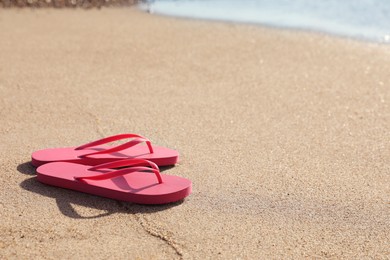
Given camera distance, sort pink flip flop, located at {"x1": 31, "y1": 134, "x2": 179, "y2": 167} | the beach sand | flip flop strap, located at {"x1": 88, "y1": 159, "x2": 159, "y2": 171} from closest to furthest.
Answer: the beach sand → flip flop strap, located at {"x1": 88, "y1": 159, "x2": 159, "y2": 171} → pink flip flop, located at {"x1": 31, "y1": 134, "x2": 179, "y2": 167}

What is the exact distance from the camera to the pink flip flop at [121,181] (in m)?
2.27

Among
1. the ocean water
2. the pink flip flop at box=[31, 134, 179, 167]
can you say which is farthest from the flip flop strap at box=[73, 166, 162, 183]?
the ocean water

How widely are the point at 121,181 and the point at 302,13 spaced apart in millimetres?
4247

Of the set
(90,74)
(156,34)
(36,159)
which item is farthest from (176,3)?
(36,159)

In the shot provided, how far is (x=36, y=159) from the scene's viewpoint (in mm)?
2516

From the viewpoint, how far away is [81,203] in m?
2.27

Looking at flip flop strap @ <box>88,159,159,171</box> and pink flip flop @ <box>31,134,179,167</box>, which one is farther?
pink flip flop @ <box>31,134,179,167</box>

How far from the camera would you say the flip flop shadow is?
2219 millimetres

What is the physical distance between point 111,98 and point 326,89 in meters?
1.27

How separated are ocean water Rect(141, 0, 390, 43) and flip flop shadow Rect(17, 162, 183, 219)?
11.0 feet

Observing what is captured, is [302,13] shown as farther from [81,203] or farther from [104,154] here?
[81,203]

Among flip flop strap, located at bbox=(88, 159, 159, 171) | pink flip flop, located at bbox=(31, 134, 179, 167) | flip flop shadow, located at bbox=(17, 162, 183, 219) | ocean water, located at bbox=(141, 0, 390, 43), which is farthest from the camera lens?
ocean water, located at bbox=(141, 0, 390, 43)

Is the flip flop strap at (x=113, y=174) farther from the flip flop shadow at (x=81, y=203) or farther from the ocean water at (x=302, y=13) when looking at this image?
the ocean water at (x=302, y=13)

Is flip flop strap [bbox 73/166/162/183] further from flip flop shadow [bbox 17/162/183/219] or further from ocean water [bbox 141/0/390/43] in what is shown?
ocean water [bbox 141/0/390/43]
